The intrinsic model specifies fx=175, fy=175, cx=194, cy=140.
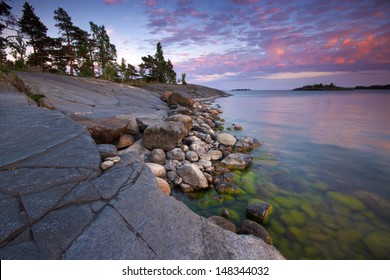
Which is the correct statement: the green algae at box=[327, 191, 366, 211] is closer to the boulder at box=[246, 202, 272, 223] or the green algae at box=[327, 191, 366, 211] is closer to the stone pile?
the boulder at box=[246, 202, 272, 223]

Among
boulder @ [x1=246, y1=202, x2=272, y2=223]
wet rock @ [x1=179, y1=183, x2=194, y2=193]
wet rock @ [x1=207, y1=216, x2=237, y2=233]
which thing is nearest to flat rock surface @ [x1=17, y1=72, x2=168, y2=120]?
wet rock @ [x1=179, y1=183, x2=194, y2=193]

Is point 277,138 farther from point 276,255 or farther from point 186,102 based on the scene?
point 186,102

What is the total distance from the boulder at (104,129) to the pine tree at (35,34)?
117 feet

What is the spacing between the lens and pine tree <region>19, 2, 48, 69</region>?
2892 cm

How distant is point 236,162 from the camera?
6.60m

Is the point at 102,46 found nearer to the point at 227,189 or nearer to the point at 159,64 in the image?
the point at 159,64

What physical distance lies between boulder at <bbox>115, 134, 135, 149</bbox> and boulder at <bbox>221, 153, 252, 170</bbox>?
12.6ft

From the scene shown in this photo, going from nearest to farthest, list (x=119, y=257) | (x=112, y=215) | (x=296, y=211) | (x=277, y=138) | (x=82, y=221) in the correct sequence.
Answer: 1. (x=119, y=257)
2. (x=82, y=221)
3. (x=112, y=215)
4. (x=296, y=211)
5. (x=277, y=138)

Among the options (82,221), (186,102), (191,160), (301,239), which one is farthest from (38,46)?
(301,239)

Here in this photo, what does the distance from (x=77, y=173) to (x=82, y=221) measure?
948 millimetres

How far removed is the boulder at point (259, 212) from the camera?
4.09 meters

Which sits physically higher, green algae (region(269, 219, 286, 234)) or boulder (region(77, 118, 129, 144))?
boulder (region(77, 118, 129, 144))

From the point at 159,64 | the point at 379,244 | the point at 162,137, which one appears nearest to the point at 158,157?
the point at 162,137

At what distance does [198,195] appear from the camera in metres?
4.91
